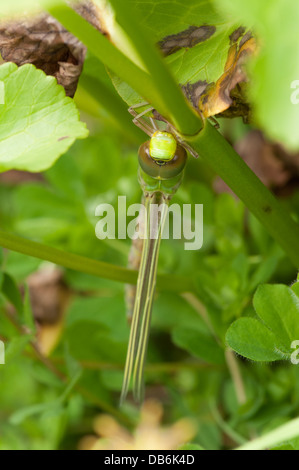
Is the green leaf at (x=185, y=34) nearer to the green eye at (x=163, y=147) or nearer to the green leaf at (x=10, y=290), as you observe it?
the green eye at (x=163, y=147)

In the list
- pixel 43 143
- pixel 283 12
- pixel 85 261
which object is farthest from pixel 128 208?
pixel 283 12

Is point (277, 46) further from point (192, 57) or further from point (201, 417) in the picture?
point (201, 417)

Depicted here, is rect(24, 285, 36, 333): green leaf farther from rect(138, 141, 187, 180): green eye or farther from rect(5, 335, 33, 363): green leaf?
rect(138, 141, 187, 180): green eye

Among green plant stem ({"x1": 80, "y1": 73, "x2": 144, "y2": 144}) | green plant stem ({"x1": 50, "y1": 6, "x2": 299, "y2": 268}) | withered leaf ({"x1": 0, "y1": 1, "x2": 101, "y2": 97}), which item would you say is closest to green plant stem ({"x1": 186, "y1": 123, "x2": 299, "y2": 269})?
green plant stem ({"x1": 50, "y1": 6, "x2": 299, "y2": 268})

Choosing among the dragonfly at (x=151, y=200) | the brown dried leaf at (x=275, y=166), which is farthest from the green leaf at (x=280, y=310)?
the brown dried leaf at (x=275, y=166)

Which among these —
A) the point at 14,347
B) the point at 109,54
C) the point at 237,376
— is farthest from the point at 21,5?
the point at 237,376

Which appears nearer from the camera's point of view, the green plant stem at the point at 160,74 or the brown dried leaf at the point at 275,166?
the green plant stem at the point at 160,74
